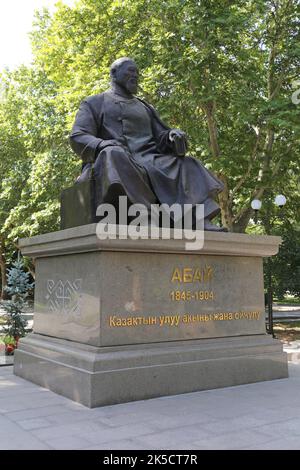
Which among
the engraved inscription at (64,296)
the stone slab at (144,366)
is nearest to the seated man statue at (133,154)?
the engraved inscription at (64,296)

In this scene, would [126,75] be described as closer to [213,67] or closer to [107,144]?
[107,144]

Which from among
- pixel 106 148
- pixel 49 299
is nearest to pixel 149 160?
pixel 106 148

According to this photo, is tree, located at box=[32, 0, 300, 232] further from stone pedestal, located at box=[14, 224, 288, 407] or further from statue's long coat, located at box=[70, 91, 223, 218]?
stone pedestal, located at box=[14, 224, 288, 407]

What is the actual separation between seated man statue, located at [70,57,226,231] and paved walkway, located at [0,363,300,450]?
7.16 feet

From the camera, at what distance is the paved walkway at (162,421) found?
3924 mm

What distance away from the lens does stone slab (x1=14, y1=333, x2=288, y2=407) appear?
5.21 m

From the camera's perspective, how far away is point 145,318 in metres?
5.73

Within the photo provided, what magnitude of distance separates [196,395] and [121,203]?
91.1 inches

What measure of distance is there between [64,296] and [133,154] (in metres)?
2.03

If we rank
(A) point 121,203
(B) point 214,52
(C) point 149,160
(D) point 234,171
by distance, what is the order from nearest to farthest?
(A) point 121,203 < (C) point 149,160 < (B) point 214,52 < (D) point 234,171

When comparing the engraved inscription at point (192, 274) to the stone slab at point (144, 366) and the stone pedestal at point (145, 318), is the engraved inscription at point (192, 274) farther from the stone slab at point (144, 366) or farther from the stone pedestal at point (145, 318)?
the stone slab at point (144, 366)

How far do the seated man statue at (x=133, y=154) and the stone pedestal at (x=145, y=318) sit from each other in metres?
0.64

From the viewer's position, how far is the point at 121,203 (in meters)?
5.97
